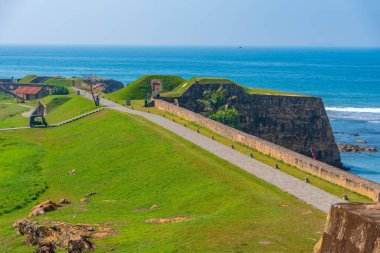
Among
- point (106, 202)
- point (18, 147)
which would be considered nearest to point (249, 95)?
point (18, 147)

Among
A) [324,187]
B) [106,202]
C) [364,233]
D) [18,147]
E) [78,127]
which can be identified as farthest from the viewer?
[78,127]

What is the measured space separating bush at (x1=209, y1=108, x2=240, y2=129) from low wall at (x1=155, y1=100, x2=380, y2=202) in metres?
8.39

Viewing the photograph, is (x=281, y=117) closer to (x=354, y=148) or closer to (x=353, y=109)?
(x=354, y=148)

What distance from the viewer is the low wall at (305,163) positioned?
2427cm

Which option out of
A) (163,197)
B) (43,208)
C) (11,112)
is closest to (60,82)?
(11,112)

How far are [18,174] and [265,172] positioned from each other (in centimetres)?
1565

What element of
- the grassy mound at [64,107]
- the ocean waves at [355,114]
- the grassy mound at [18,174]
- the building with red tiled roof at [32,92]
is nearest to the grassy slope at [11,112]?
the building with red tiled roof at [32,92]

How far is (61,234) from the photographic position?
796 inches

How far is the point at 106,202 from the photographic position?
28672 millimetres

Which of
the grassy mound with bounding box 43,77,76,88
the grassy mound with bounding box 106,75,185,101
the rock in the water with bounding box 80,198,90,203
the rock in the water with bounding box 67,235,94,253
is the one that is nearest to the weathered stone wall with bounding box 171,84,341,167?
the grassy mound with bounding box 106,75,185,101

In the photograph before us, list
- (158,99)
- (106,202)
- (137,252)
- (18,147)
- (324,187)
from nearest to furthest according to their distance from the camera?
(137,252) → (324,187) → (106,202) → (18,147) → (158,99)

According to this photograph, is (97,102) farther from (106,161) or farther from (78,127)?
(106,161)

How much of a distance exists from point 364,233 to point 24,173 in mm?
29086

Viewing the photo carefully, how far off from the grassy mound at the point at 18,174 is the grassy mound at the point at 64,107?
40.3 ft
